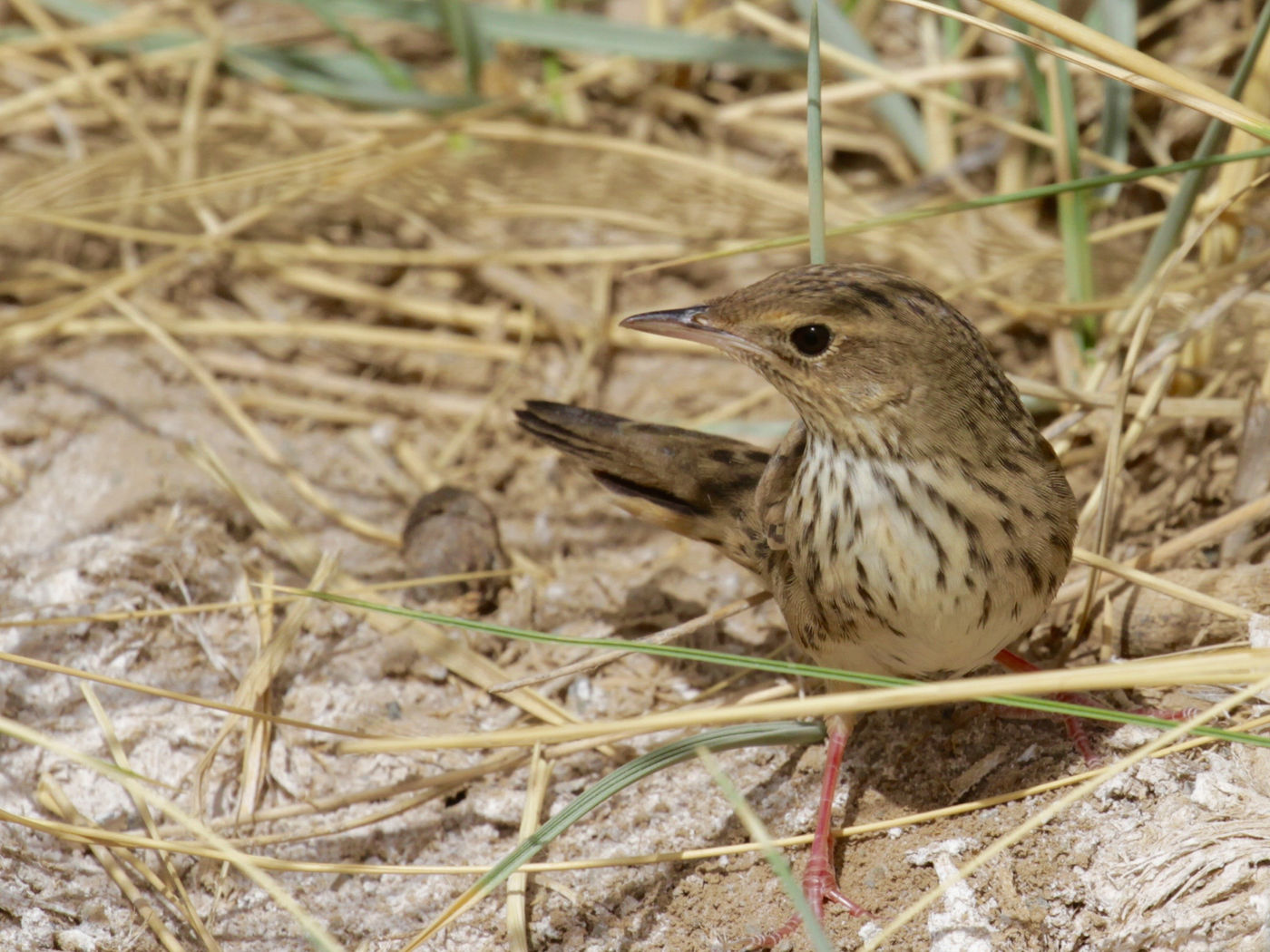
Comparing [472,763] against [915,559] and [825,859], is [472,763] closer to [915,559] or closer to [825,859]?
[825,859]

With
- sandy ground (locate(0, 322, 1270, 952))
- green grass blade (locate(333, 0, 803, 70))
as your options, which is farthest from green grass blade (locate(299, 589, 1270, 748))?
green grass blade (locate(333, 0, 803, 70))

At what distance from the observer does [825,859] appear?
2531 millimetres

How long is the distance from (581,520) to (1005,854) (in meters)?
1.71

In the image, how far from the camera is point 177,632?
124 inches

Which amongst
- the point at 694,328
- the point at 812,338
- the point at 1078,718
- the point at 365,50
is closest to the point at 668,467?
the point at 694,328

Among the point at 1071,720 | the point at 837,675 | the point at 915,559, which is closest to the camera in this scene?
the point at 837,675

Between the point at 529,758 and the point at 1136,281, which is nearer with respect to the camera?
the point at 529,758

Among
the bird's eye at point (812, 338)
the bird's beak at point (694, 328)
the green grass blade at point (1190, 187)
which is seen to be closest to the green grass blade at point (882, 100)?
the green grass blade at point (1190, 187)

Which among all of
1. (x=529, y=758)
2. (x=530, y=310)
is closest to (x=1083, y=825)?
(x=529, y=758)

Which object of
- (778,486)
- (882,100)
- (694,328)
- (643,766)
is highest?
(882,100)

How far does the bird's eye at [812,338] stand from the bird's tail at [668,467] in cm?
53

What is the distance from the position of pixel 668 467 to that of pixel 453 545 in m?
0.76

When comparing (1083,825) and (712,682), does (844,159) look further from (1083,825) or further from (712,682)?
(1083,825)

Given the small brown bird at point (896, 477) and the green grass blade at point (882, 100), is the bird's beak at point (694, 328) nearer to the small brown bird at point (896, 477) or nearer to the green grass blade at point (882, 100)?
the small brown bird at point (896, 477)
